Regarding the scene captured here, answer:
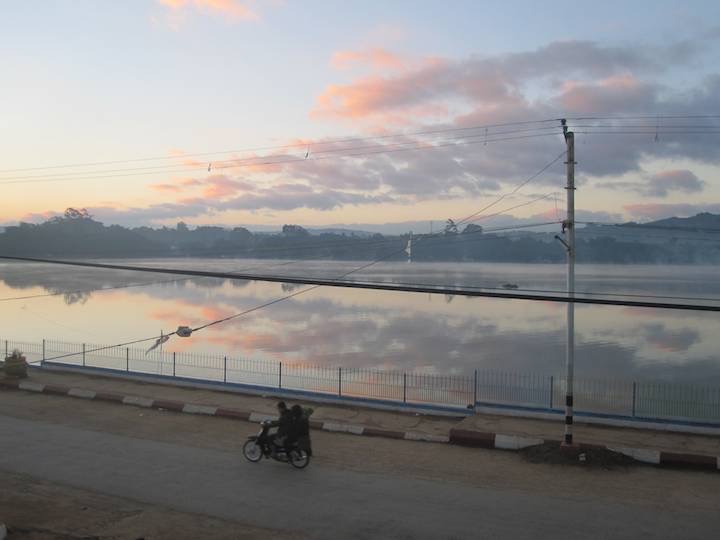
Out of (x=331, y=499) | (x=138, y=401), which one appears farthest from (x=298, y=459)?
(x=138, y=401)

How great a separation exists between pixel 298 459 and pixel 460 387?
18.1 m

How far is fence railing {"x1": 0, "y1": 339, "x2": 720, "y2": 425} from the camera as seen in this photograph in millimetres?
26359

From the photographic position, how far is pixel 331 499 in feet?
39.4

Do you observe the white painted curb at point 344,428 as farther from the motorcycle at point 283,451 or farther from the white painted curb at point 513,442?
the white painted curb at point 513,442

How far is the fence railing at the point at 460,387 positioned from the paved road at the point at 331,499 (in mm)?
9428

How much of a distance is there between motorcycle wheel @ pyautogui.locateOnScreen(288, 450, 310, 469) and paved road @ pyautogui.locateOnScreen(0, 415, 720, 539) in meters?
0.17

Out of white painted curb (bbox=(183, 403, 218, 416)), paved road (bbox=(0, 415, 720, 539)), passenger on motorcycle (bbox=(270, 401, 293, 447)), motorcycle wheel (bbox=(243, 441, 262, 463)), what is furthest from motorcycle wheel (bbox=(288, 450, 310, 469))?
white painted curb (bbox=(183, 403, 218, 416))

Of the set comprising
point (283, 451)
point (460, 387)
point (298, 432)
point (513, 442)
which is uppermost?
point (298, 432)

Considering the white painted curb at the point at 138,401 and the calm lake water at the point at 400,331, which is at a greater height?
the white painted curb at the point at 138,401

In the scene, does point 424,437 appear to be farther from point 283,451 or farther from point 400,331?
point 400,331

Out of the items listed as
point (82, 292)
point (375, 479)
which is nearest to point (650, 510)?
point (375, 479)

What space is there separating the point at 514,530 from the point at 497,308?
77.6 m

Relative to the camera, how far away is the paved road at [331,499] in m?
10.6

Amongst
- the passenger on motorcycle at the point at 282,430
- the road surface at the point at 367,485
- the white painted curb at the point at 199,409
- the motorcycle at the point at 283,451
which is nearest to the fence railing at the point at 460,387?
the white painted curb at the point at 199,409
